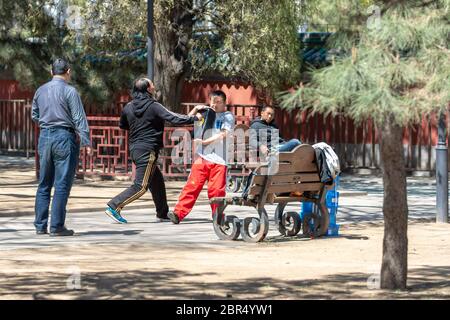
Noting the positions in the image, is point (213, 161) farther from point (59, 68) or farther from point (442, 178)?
point (442, 178)

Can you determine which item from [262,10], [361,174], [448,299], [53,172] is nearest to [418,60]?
[448,299]

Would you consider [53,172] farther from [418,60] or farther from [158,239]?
[418,60]

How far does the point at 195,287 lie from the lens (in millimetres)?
10836

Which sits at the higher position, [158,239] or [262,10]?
[262,10]

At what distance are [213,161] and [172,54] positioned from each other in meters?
10.6

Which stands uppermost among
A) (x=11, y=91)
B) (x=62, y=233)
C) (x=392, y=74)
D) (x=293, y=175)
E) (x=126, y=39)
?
(x=126, y=39)

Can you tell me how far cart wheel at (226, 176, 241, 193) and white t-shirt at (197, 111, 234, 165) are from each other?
7.08 m

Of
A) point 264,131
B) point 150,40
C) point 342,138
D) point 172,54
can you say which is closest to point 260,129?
point 264,131

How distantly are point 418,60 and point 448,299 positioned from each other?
191 cm

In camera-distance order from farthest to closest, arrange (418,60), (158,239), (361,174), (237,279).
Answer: (361,174)
(158,239)
(237,279)
(418,60)

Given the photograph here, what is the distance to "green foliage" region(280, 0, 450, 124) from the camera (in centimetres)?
930

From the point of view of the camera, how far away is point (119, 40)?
26516 millimetres

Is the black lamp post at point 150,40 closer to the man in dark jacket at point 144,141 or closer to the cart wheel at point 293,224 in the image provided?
the man in dark jacket at point 144,141

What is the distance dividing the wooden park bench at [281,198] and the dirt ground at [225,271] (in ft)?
0.85
